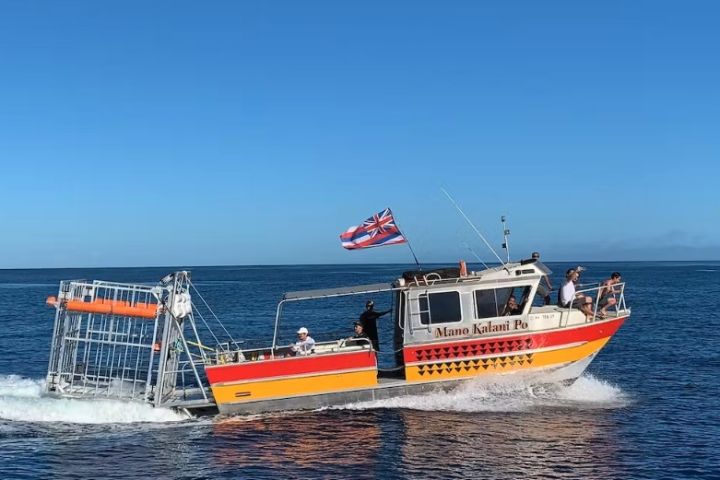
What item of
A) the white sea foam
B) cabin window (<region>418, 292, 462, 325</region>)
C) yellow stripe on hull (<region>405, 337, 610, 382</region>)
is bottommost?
the white sea foam

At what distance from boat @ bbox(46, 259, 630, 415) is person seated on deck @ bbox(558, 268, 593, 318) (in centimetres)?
32

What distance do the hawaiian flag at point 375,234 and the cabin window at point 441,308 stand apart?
1834 millimetres

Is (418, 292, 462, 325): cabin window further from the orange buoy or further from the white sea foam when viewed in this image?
the orange buoy

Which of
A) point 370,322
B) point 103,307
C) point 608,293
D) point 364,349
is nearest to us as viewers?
point 103,307

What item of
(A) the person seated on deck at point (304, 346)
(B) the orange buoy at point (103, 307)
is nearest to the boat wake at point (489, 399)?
(A) the person seated on deck at point (304, 346)

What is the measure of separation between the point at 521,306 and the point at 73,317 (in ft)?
41.3

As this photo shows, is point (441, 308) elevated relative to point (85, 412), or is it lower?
elevated

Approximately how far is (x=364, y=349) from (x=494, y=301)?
395 centimetres

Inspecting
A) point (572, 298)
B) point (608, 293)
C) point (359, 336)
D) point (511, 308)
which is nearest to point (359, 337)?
point (359, 336)

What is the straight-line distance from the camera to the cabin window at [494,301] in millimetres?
18969

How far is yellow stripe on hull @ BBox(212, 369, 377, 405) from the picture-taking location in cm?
1838

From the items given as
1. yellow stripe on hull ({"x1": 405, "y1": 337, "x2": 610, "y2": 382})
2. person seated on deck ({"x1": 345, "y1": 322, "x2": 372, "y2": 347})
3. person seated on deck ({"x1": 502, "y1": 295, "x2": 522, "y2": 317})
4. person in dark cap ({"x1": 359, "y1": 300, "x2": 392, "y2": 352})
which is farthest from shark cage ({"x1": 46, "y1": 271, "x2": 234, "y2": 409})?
person seated on deck ({"x1": 502, "y1": 295, "x2": 522, "y2": 317})

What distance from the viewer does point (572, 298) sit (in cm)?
1931

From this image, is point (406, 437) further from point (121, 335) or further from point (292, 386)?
point (121, 335)
